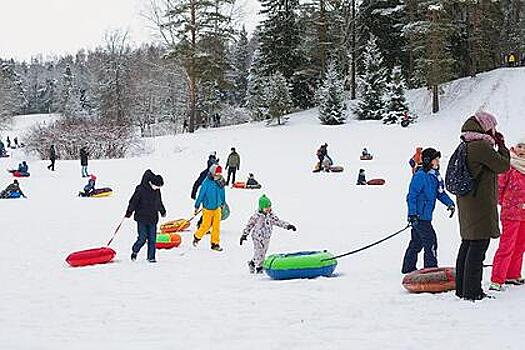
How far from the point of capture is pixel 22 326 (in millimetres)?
6977

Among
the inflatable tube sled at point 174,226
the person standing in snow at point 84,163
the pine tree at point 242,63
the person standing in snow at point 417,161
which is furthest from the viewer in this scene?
the pine tree at point 242,63

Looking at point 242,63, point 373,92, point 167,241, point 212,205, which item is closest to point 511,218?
point 212,205

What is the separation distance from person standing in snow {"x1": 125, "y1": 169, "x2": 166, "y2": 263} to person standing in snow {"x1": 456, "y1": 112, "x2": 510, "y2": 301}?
6.49 metres

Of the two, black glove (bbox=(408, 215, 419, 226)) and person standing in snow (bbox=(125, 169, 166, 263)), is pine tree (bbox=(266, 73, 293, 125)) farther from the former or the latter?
black glove (bbox=(408, 215, 419, 226))

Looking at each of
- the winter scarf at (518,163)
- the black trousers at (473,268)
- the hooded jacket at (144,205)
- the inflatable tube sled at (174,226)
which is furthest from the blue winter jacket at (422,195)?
the inflatable tube sled at (174,226)

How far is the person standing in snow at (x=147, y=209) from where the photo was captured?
38.3 feet

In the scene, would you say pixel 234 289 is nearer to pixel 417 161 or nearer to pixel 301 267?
pixel 301 267

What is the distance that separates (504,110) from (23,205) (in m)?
27.8

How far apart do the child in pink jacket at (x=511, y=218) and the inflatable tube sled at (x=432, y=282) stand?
474 millimetres

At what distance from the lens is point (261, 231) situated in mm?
10469

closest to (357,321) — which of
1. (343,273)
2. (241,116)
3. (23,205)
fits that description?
(343,273)

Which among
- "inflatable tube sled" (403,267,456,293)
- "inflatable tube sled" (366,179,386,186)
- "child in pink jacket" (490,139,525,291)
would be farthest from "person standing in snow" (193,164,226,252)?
"inflatable tube sled" (366,179,386,186)

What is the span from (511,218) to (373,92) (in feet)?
119

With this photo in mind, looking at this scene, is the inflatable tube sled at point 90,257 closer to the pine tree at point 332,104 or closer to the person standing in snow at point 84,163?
the person standing in snow at point 84,163
